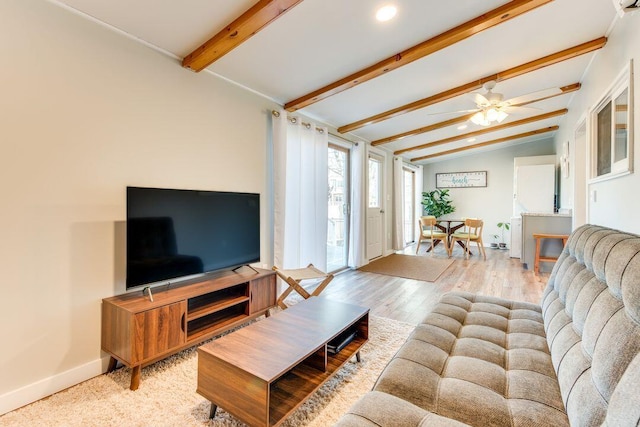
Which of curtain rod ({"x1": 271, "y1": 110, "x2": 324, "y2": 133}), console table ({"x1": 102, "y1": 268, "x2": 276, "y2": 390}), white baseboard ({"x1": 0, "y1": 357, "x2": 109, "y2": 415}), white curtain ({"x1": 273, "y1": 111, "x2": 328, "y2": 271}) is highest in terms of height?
curtain rod ({"x1": 271, "y1": 110, "x2": 324, "y2": 133})

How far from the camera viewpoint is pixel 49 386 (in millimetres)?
1763

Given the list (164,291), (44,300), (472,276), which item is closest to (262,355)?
(164,291)

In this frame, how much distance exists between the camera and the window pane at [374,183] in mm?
5637

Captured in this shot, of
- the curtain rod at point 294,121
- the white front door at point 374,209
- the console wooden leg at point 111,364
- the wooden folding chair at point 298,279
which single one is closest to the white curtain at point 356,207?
the white front door at point 374,209

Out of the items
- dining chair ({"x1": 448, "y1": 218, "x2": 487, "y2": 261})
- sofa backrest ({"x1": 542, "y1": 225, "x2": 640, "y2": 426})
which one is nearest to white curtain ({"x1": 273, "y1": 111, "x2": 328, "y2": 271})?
sofa backrest ({"x1": 542, "y1": 225, "x2": 640, "y2": 426})

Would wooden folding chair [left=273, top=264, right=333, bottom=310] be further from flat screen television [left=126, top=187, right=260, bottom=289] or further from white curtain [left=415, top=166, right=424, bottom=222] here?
white curtain [left=415, top=166, right=424, bottom=222]

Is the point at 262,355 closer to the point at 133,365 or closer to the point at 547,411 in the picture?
the point at 133,365

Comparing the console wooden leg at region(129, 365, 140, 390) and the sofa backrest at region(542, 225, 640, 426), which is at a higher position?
the sofa backrest at region(542, 225, 640, 426)

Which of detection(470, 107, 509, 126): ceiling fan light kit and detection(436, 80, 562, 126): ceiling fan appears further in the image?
detection(470, 107, 509, 126): ceiling fan light kit

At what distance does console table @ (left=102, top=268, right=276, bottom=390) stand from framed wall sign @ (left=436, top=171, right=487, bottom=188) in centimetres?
696

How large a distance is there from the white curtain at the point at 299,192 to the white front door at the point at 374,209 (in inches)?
64.2

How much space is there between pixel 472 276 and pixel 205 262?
392 cm

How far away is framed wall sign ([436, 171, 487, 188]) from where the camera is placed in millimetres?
7621

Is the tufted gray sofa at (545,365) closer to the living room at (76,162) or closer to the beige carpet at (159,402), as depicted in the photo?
the beige carpet at (159,402)
